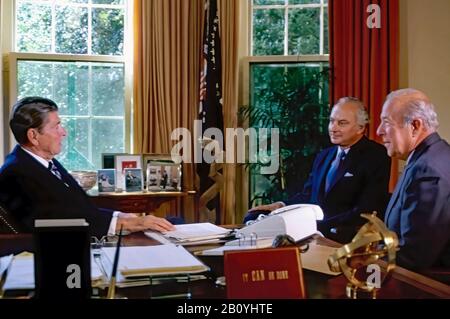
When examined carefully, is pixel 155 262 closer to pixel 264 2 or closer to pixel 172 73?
pixel 172 73

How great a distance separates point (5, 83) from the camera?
2.74m

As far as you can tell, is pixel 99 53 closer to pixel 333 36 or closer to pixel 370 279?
pixel 333 36

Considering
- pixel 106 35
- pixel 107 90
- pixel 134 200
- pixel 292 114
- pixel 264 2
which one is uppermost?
pixel 264 2

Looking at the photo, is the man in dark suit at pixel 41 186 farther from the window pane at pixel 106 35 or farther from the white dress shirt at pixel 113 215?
the window pane at pixel 106 35

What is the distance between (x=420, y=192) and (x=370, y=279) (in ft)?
1.53

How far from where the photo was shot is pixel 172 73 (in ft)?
9.09

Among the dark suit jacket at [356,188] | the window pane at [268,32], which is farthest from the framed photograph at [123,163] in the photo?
the dark suit jacket at [356,188]

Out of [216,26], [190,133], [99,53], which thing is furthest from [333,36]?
[99,53]

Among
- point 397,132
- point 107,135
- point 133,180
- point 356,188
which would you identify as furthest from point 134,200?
point 397,132

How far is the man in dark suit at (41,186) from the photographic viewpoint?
130 cm

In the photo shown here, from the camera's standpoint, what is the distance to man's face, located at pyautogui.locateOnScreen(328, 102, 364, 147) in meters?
1.99

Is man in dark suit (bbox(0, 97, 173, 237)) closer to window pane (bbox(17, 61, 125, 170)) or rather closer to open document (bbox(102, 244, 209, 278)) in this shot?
open document (bbox(102, 244, 209, 278))

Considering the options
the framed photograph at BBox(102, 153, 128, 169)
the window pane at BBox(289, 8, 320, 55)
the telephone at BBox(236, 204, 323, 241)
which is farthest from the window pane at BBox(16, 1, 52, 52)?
the telephone at BBox(236, 204, 323, 241)

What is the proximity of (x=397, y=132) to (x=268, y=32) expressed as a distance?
1.76 metres
